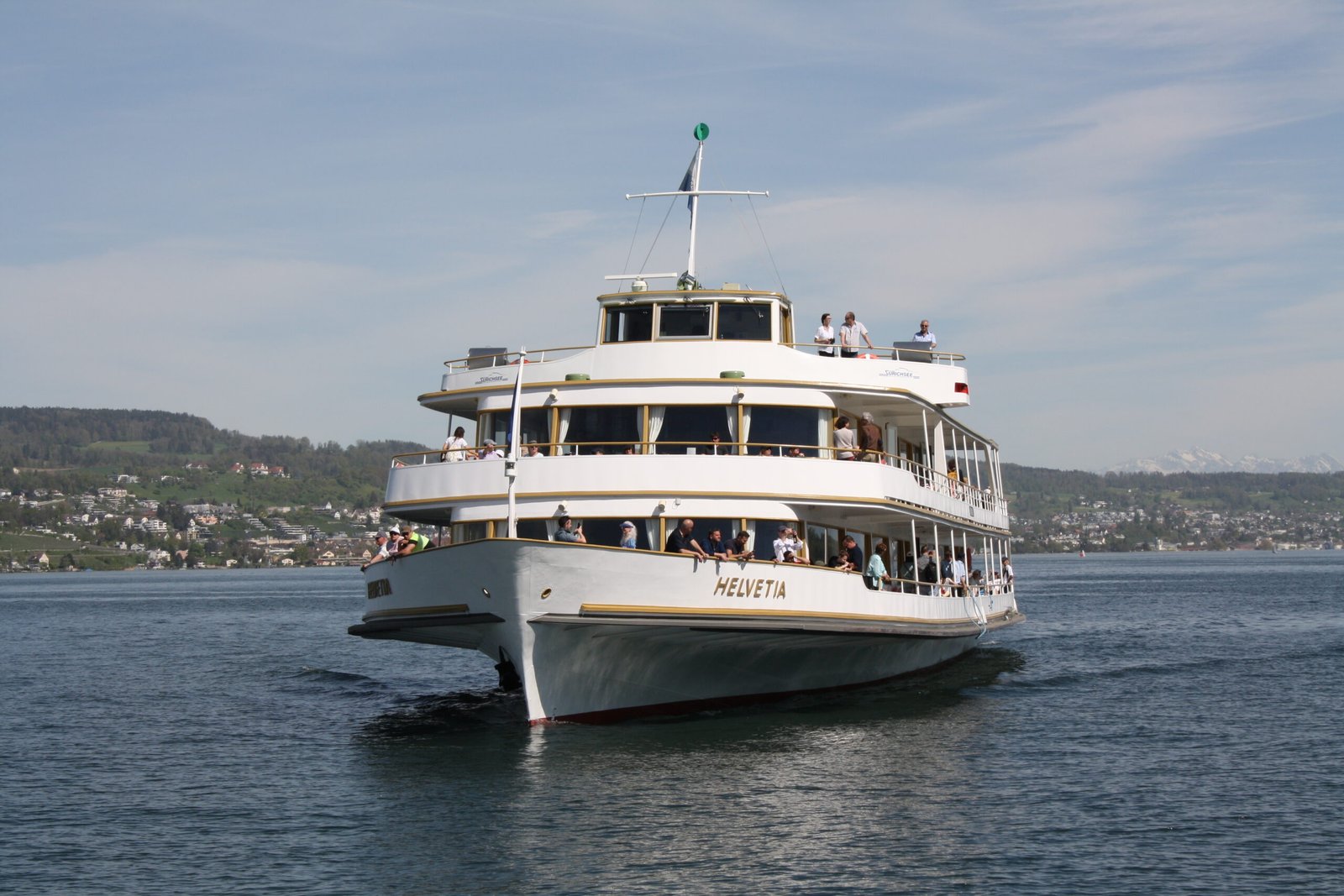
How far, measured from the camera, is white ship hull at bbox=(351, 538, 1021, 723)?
19.2 metres

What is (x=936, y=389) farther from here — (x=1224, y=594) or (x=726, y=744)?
(x=1224, y=594)

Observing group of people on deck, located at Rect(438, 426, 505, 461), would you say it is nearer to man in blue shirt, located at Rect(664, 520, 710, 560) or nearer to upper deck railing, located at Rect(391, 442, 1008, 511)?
upper deck railing, located at Rect(391, 442, 1008, 511)

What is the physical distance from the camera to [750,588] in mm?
20281

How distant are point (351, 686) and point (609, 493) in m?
13.0

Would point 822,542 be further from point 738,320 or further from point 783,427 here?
point 738,320

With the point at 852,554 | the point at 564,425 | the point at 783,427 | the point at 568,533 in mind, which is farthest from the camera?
the point at 852,554

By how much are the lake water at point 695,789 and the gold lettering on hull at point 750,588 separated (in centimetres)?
209

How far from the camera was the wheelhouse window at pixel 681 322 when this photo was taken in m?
23.7

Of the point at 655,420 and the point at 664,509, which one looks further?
the point at 655,420

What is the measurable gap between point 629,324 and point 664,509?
156 inches

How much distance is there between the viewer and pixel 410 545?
2220 centimetres

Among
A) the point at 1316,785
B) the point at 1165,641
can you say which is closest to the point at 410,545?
the point at 1316,785

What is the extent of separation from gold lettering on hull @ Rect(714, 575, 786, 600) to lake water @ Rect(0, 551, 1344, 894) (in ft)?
6.86

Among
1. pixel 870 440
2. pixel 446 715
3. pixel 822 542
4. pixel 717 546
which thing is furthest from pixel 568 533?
pixel 446 715
